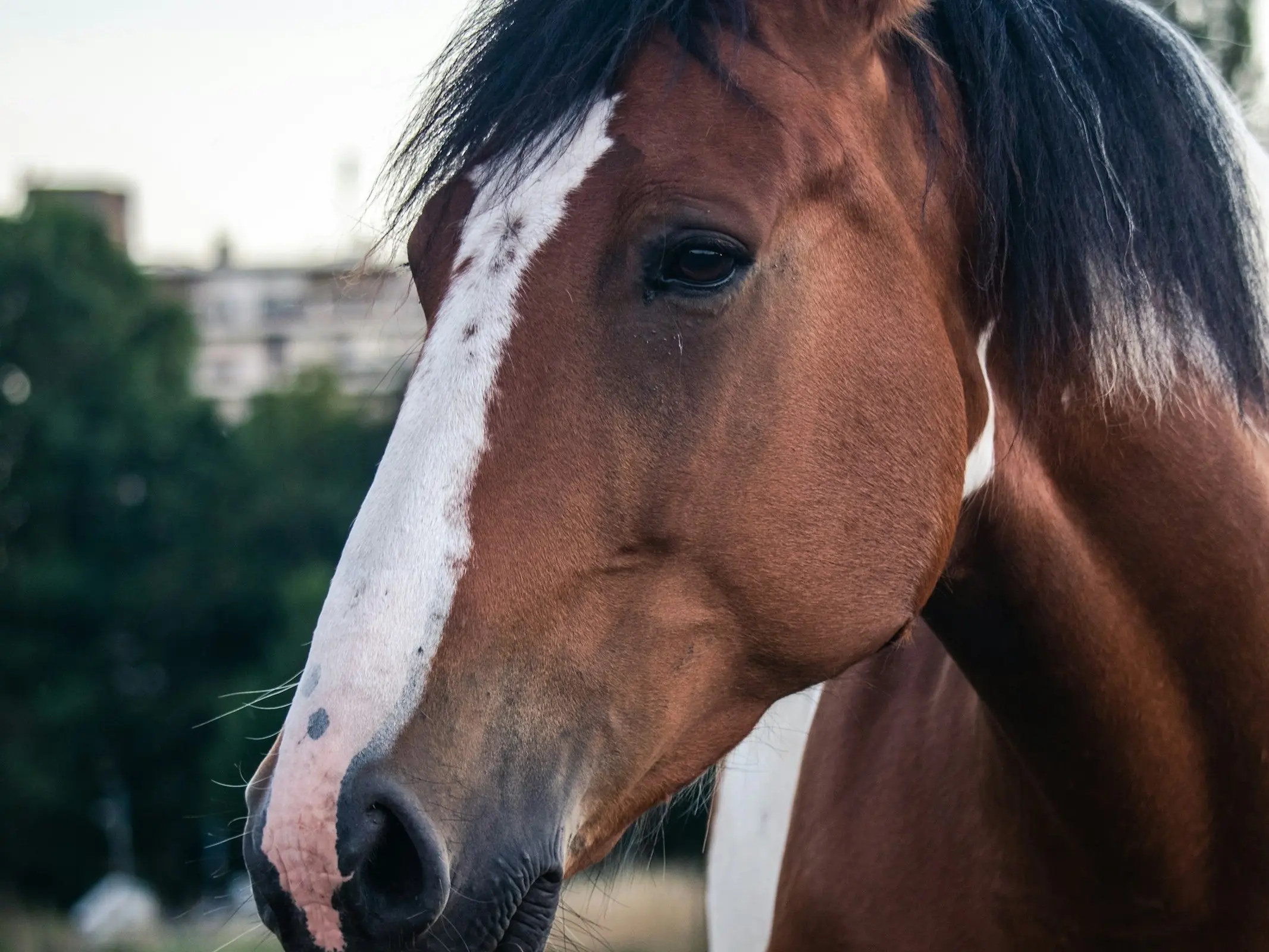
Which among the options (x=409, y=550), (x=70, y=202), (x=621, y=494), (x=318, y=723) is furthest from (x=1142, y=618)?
(x=70, y=202)

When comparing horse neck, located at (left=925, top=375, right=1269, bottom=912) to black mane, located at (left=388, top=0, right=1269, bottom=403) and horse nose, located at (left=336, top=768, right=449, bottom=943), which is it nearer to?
black mane, located at (left=388, top=0, right=1269, bottom=403)

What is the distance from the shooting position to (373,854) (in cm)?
161

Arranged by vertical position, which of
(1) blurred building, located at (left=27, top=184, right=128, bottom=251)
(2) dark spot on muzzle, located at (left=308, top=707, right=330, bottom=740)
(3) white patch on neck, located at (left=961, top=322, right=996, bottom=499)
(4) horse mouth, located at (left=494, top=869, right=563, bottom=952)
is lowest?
(1) blurred building, located at (left=27, top=184, right=128, bottom=251)

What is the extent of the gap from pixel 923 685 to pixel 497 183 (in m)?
1.38

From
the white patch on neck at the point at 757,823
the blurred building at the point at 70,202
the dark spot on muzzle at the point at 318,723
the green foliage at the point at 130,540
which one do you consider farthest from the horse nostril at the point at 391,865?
the blurred building at the point at 70,202

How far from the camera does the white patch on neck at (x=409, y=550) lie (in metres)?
1.57

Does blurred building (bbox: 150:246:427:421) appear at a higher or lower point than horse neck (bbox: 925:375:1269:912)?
lower

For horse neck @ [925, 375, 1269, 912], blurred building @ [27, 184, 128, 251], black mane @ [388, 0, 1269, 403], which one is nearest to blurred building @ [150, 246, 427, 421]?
blurred building @ [27, 184, 128, 251]

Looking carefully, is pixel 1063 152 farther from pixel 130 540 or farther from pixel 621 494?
pixel 130 540

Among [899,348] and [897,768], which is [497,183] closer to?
[899,348]

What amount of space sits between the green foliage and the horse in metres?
27.8

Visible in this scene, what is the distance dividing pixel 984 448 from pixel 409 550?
0.94m

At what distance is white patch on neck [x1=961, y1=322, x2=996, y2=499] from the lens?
6.66 ft

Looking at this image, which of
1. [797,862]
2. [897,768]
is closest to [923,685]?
[897,768]
